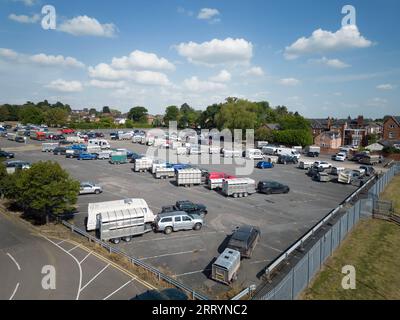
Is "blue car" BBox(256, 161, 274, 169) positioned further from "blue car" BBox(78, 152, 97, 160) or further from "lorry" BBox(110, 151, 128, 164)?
"blue car" BBox(78, 152, 97, 160)

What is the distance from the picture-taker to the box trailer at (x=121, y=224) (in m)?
20.4

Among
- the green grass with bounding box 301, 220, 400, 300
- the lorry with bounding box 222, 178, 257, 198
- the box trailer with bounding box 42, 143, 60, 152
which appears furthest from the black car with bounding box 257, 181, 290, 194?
the box trailer with bounding box 42, 143, 60, 152

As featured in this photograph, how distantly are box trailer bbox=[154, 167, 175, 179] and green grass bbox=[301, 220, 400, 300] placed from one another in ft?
76.7

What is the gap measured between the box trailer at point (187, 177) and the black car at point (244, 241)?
16653mm

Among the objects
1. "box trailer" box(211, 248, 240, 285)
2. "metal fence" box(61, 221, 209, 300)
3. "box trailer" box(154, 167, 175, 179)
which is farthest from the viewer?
"box trailer" box(154, 167, 175, 179)

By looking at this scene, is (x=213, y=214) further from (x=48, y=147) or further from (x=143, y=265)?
(x=48, y=147)

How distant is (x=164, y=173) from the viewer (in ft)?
132

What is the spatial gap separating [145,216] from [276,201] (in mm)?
15001

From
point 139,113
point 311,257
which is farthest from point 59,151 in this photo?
point 139,113

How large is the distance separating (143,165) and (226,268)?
30111 mm

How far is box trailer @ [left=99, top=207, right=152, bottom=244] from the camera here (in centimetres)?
2038

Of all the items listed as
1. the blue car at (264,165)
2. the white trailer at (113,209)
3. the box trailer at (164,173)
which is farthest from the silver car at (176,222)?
the blue car at (264,165)

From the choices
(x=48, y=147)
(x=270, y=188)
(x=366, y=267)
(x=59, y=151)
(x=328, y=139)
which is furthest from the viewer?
(x=328, y=139)

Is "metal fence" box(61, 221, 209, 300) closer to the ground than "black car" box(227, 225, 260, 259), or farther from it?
closer to the ground
